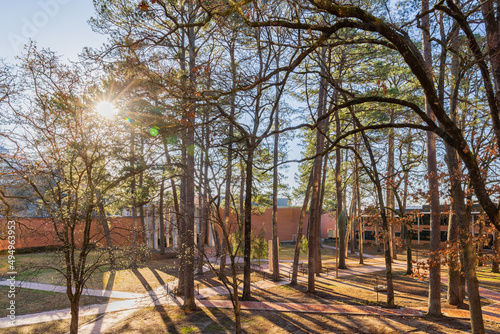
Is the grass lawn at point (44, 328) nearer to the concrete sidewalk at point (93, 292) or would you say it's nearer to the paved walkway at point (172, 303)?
the paved walkway at point (172, 303)

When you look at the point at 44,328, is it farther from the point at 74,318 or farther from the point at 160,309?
the point at 160,309

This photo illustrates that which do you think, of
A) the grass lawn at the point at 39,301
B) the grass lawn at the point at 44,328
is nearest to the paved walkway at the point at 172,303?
the grass lawn at the point at 44,328

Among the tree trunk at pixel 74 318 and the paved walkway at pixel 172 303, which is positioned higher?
the tree trunk at pixel 74 318

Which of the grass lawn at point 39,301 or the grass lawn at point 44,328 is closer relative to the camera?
the grass lawn at point 44,328

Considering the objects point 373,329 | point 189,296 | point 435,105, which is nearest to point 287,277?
point 189,296

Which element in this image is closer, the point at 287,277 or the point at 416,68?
the point at 416,68

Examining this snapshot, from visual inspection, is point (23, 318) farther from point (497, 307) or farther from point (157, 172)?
point (497, 307)

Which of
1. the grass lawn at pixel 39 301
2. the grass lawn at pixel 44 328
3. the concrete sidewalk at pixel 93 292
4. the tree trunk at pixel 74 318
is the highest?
the tree trunk at pixel 74 318

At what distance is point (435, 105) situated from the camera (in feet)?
12.5

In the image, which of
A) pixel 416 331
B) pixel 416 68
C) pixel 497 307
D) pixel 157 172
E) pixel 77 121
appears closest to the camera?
pixel 416 68

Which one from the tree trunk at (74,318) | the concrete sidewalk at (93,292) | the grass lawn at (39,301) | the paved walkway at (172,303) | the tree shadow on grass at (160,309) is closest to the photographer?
the tree trunk at (74,318)

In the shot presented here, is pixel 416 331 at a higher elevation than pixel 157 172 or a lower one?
lower

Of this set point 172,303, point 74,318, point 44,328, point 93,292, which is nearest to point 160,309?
point 172,303

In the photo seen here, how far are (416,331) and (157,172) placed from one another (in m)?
11.3
